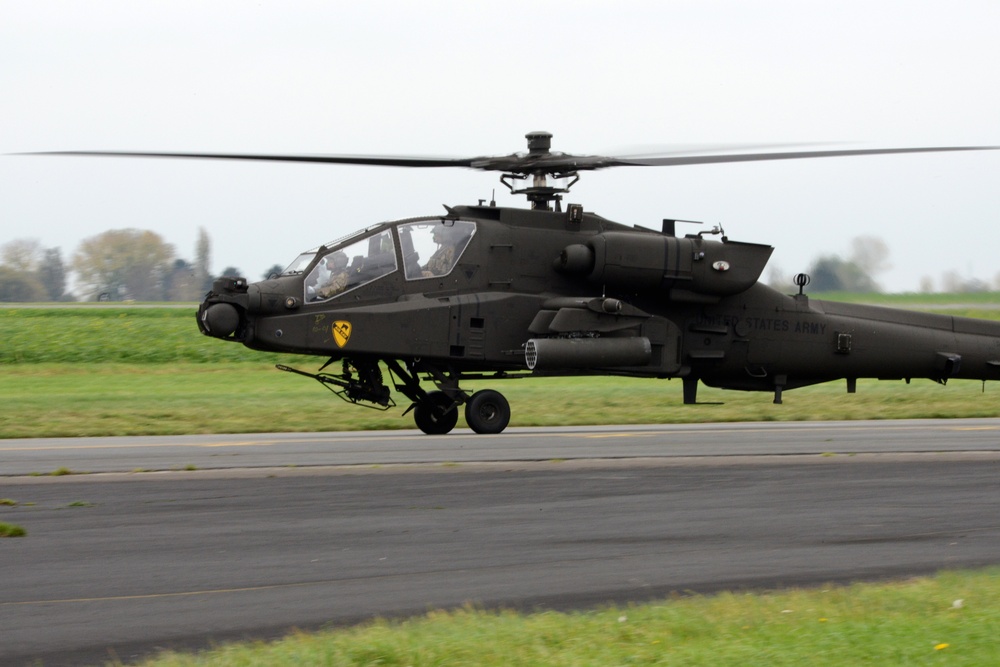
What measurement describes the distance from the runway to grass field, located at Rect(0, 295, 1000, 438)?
3915 millimetres

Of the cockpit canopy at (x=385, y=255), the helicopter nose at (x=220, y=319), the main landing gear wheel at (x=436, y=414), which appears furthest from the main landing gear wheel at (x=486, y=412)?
the helicopter nose at (x=220, y=319)

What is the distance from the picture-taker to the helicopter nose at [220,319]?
1566cm

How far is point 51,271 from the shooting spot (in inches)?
1743

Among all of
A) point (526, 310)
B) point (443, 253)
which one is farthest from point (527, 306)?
point (443, 253)

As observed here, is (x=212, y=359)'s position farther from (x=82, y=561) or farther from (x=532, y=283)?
(x=82, y=561)

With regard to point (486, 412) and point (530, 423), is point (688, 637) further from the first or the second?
point (530, 423)

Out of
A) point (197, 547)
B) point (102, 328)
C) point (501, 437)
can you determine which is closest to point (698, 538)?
point (197, 547)

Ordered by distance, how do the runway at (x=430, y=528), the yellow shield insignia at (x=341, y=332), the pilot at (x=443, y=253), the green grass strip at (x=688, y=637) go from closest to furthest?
1. the green grass strip at (x=688, y=637)
2. the runway at (x=430, y=528)
3. the yellow shield insignia at (x=341, y=332)
4. the pilot at (x=443, y=253)

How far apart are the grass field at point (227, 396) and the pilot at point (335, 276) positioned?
9.87 feet

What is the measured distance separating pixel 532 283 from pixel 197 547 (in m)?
9.46

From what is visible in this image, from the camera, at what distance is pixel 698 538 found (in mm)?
8805

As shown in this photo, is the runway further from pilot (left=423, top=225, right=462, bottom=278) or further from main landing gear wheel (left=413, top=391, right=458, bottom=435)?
pilot (left=423, top=225, right=462, bottom=278)

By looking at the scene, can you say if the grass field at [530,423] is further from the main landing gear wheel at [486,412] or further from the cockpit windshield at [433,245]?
the cockpit windshield at [433,245]

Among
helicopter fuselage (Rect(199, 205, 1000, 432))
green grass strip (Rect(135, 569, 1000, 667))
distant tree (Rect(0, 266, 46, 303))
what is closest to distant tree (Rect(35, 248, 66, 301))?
distant tree (Rect(0, 266, 46, 303))
